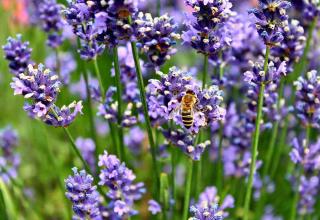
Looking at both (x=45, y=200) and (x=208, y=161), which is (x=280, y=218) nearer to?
(x=208, y=161)

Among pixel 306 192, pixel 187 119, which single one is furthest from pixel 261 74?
pixel 306 192

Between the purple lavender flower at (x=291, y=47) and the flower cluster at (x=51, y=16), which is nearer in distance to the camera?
the purple lavender flower at (x=291, y=47)

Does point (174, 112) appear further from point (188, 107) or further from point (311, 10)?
point (311, 10)

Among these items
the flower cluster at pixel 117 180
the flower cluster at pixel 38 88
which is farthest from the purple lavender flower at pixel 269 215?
the flower cluster at pixel 38 88

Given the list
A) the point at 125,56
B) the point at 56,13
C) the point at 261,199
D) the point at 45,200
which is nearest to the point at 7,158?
the point at 45,200

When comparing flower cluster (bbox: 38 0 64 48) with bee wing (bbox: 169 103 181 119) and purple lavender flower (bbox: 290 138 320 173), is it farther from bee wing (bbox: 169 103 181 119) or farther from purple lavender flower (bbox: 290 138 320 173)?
purple lavender flower (bbox: 290 138 320 173)

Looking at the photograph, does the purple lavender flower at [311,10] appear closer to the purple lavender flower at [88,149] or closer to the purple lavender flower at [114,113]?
the purple lavender flower at [114,113]
